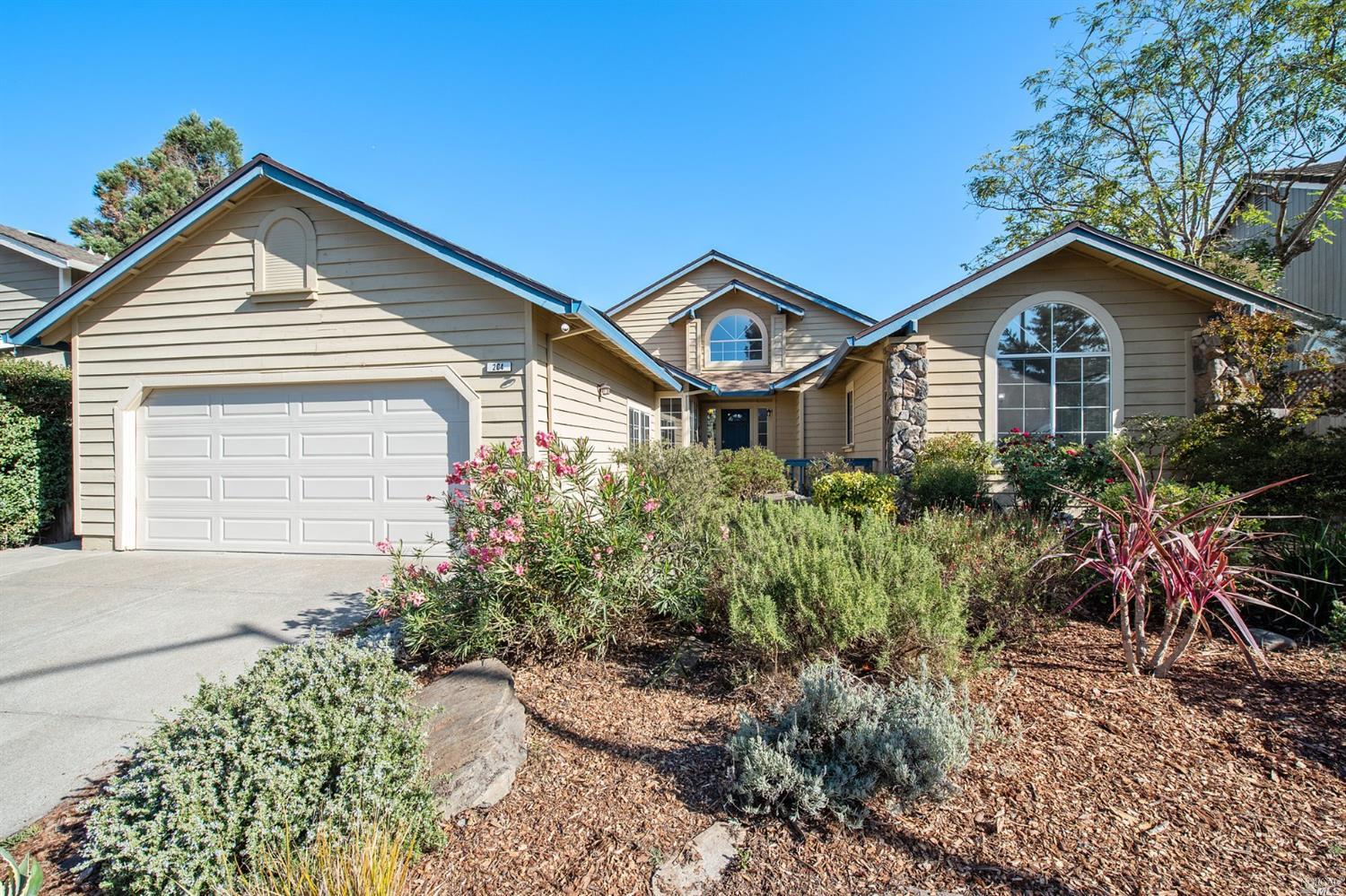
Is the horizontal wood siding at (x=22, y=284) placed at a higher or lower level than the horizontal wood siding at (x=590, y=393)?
higher

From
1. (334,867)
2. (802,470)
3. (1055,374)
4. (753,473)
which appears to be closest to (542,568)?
→ (334,867)

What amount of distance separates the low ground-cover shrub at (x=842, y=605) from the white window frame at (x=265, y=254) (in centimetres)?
685

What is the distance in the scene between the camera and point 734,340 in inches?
671

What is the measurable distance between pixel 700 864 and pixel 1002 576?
117 inches

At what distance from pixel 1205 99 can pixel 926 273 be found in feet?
24.7

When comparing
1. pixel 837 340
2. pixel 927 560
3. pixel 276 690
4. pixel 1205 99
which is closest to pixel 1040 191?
pixel 1205 99

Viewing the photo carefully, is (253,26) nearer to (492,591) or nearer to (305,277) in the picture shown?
(305,277)

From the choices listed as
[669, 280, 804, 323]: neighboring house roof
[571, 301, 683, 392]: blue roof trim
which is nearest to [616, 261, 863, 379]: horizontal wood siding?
[669, 280, 804, 323]: neighboring house roof

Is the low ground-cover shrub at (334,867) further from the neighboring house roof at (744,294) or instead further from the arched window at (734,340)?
the arched window at (734,340)

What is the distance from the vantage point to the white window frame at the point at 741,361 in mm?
16766

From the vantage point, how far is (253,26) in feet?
27.4

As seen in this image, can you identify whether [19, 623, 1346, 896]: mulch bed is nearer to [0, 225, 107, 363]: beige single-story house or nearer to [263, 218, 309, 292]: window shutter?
[263, 218, 309, 292]: window shutter

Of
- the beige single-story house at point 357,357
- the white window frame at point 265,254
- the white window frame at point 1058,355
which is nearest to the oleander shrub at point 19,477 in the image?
the beige single-story house at point 357,357

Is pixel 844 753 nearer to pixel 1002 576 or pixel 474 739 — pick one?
pixel 474 739
